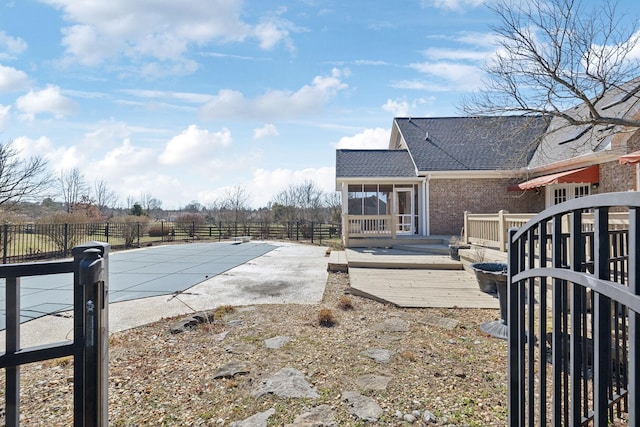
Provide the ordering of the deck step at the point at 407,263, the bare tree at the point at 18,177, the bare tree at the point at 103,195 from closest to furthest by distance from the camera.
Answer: the deck step at the point at 407,263, the bare tree at the point at 18,177, the bare tree at the point at 103,195

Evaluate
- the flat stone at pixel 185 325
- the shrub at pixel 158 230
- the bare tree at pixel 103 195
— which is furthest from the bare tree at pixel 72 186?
the flat stone at pixel 185 325

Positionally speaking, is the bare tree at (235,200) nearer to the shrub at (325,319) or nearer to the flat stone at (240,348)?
the shrub at (325,319)

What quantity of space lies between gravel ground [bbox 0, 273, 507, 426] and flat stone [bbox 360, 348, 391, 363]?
7 cm

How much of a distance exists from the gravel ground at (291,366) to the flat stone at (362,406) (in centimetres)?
5

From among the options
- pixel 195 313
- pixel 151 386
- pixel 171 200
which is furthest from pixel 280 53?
pixel 171 200

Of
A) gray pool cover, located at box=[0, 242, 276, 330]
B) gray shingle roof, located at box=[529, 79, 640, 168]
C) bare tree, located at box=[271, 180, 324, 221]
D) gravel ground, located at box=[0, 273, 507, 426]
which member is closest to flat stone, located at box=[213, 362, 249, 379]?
gravel ground, located at box=[0, 273, 507, 426]

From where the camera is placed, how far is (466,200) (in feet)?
45.0

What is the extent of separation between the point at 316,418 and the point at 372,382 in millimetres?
771

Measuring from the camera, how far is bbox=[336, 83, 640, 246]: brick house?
1056 cm

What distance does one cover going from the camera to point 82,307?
4.75 feet

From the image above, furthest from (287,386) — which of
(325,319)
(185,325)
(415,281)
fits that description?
(415,281)

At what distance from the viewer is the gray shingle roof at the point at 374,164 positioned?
1416cm

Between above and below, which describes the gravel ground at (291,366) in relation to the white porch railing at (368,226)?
below

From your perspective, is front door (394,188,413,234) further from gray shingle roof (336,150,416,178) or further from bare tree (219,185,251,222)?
bare tree (219,185,251,222)
